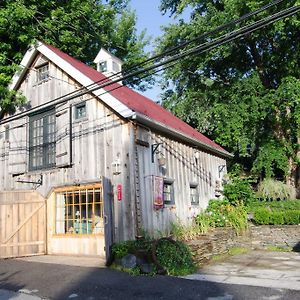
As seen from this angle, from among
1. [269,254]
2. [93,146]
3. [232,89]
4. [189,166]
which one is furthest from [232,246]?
[232,89]

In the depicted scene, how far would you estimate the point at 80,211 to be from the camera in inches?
451

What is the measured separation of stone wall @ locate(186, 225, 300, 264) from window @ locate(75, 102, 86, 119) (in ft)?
16.8

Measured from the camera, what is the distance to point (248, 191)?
15.8 metres

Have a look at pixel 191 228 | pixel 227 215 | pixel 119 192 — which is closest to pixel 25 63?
pixel 119 192

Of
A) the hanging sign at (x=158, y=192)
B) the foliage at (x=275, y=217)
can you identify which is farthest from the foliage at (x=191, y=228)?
the foliage at (x=275, y=217)

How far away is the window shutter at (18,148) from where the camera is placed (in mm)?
13023

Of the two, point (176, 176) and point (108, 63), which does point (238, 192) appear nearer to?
point (176, 176)

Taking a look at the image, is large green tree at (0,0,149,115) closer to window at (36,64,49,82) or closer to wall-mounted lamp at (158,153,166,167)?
window at (36,64,49,82)

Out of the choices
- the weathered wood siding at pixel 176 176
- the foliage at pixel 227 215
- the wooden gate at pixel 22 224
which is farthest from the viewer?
the foliage at pixel 227 215

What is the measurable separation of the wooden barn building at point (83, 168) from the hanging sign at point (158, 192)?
0.03 m

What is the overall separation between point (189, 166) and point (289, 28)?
10.0m

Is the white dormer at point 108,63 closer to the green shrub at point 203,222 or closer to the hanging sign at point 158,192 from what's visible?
the hanging sign at point 158,192

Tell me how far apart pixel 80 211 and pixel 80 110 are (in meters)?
3.16

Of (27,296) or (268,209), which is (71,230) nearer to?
(27,296)
